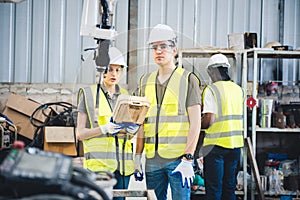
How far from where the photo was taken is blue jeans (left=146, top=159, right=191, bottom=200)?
340 cm

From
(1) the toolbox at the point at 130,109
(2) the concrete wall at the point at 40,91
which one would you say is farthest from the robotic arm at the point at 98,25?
(2) the concrete wall at the point at 40,91

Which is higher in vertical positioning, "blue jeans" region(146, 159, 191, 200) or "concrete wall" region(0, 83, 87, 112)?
"concrete wall" region(0, 83, 87, 112)

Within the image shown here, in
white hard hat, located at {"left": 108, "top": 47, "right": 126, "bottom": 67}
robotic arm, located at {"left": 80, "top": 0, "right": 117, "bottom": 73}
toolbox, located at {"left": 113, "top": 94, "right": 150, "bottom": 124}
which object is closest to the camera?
robotic arm, located at {"left": 80, "top": 0, "right": 117, "bottom": 73}

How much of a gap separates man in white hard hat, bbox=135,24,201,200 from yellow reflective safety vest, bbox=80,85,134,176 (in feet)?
0.47

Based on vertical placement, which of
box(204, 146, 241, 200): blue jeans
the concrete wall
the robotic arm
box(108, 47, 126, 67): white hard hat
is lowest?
box(204, 146, 241, 200): blue jeans

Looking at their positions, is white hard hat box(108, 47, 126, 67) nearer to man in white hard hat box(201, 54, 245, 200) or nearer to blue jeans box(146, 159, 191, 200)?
blue jeans box(146, 159, 191, 200)

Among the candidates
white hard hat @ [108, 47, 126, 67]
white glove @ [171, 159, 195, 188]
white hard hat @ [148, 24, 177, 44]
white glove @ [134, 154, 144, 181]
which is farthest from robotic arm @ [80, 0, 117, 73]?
white glove @ [171, 159, 195, 188]

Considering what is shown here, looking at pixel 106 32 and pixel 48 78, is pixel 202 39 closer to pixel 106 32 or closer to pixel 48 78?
pixel 48 78

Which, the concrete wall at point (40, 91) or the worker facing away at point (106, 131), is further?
the concrete wall at point (40, 91)

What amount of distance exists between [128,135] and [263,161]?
219 cm

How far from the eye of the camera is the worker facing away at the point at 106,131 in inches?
122

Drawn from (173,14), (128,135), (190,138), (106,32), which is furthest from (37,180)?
(173,14)

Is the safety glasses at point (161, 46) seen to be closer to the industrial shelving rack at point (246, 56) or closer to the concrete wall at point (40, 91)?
the industrial shelving rack at point (246, 56)

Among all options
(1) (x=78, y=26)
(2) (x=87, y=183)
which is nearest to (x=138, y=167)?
(1) (x=78, y=26)
